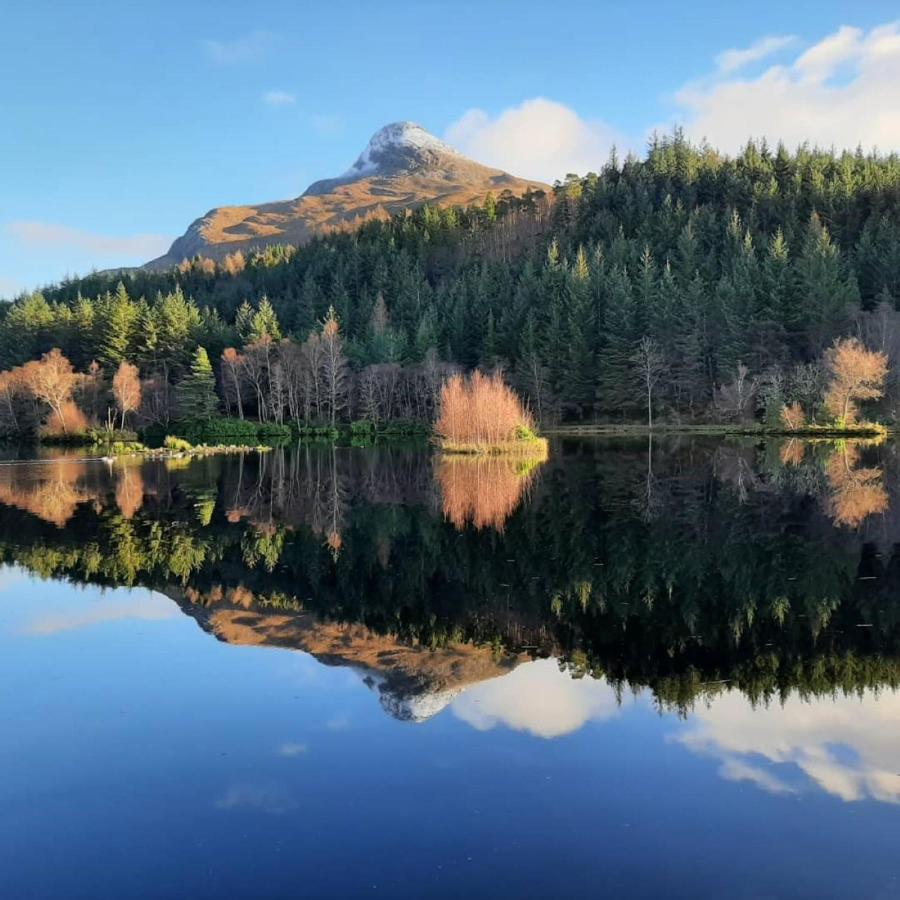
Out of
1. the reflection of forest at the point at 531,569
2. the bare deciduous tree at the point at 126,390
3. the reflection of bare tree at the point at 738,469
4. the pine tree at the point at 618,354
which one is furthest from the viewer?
the pine tree at the point at 618,354

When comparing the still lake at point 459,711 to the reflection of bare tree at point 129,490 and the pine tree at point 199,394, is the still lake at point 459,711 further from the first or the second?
the pine tree at point 199,394

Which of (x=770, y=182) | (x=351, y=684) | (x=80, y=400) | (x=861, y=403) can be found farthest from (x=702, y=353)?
(x=351, y=684)

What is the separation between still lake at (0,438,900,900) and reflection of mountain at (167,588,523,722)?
6 cm

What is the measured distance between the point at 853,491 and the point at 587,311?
57.7 meters

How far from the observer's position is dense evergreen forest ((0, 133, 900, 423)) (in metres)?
71.4

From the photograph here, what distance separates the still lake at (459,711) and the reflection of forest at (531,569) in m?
0.08

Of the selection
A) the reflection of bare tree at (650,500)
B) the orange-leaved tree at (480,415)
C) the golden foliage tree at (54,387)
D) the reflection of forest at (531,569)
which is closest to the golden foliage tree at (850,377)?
the orange-leaved tree at (480,415)

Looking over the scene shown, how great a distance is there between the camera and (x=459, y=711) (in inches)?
351

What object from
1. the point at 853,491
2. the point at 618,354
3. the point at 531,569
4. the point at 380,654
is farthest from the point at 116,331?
the point at 380,654

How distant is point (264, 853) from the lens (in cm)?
612

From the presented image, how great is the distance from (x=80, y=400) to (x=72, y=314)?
26105 millimetres

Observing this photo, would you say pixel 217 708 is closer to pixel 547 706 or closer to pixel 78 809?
pixel 78 809

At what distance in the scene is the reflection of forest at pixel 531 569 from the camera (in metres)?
10.4

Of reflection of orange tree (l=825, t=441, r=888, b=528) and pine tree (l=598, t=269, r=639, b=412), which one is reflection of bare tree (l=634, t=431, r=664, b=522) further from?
pine tree (l=598, t=269, r=639, b=412)
